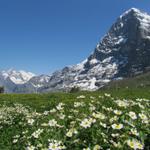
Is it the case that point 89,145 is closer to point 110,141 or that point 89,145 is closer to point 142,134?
point 110,141

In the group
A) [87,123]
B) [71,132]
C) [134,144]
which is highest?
[87,123]

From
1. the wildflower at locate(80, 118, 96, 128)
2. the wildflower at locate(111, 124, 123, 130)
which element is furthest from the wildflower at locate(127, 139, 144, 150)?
the wildflower at locate(80, 118, 96, 128)

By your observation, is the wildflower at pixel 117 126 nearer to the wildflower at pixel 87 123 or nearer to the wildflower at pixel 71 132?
the wildflower at pixel 87 123

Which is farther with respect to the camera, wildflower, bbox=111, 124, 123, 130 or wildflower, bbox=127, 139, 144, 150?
wildflower, bbox=111, 124, 123, 130

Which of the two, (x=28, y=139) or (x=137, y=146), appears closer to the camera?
(x=137, y=146)

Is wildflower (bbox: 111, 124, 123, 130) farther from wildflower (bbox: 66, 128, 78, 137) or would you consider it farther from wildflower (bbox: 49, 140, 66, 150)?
wildflower (bbox: 49, 140, 66, 150)

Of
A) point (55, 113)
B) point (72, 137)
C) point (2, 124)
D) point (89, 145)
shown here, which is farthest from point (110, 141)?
point (2, 124)

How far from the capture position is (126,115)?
30.4ft

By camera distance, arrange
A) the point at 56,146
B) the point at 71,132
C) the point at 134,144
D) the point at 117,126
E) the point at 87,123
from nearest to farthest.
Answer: the point at 134,144, the point at 56,146, the point at 117,126, the point at 71,132, the point at 87,123

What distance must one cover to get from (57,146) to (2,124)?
8037mm

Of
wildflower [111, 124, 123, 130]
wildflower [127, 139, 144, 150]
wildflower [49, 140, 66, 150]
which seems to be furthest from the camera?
wildflower [111, 124, 123, 130]

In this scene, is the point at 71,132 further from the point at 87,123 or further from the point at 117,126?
the point at 117,126

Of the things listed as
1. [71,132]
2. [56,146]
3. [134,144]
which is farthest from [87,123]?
[134,144]

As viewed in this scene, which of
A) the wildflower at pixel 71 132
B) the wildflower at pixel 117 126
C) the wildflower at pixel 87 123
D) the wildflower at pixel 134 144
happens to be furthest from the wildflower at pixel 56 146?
the wildflower at pixel 134 144
